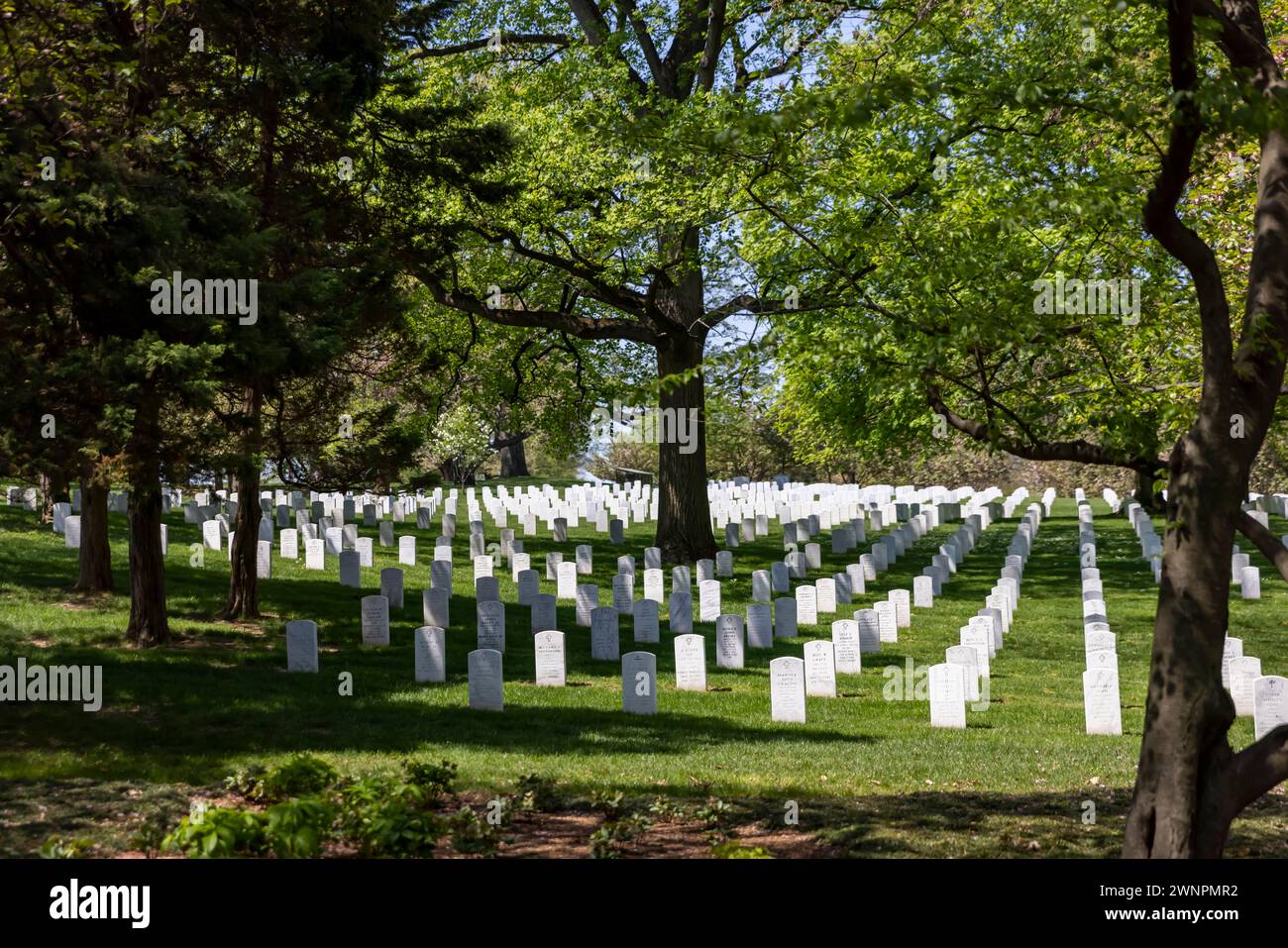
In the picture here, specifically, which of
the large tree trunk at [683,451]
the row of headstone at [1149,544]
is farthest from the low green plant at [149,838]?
the row of headstone at [1149,544]

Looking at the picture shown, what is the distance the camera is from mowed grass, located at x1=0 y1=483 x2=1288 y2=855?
28.9 feet

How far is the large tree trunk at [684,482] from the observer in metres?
25.4

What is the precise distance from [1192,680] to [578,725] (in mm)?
6656

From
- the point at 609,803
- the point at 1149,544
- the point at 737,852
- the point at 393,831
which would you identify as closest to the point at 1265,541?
the point at 737,852

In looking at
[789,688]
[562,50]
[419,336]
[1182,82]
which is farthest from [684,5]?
[1182,82]

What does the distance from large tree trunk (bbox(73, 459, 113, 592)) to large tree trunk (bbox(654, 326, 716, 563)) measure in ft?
37.0

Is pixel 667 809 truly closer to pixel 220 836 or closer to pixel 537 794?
pixel 537 794

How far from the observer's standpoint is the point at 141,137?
12.1 m

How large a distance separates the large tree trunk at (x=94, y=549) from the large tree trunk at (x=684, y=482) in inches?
444

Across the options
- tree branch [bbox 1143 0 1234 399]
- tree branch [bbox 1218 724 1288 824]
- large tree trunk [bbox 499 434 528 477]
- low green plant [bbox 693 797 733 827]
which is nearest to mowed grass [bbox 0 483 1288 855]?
low green plant [bbox 693 797 733 827]

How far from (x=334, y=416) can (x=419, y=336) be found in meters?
8.93

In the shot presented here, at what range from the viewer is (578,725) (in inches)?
480

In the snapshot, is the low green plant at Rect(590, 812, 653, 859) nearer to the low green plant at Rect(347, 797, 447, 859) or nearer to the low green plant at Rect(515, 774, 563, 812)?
the low green plant at Rect(515, 774, 563, 812)

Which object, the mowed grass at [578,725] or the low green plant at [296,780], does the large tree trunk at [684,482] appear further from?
the low green plant at [296,780]
